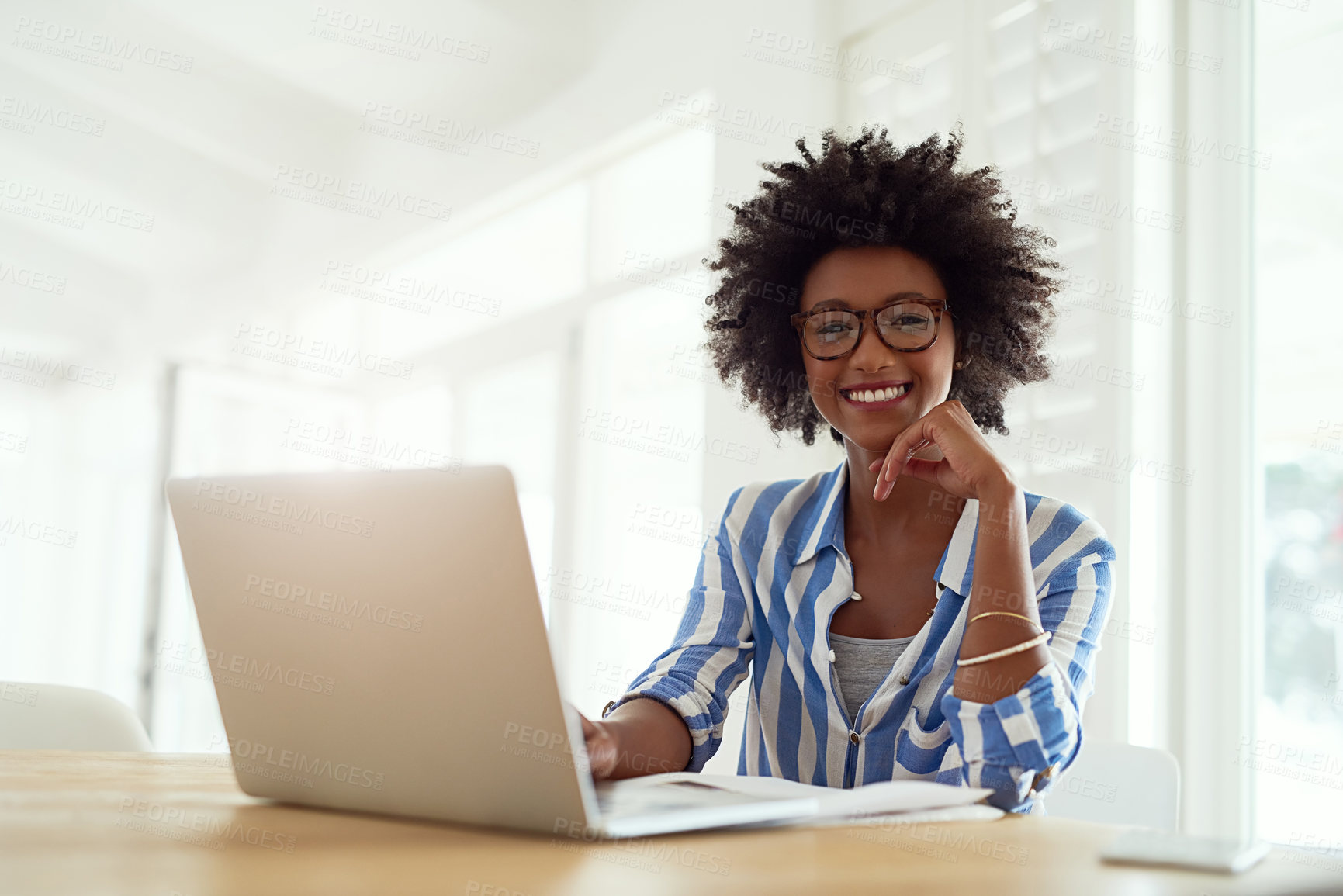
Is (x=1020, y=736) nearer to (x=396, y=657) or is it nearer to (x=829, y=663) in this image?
(x=829, y=663)

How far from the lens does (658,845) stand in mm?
630

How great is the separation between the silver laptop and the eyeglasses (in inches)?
32.0

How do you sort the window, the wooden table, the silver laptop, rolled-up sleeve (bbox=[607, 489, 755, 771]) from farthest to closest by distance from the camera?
the window
rolled-up sleeve (bbox=[607, 489, 755, 771])
the silver laptop
the wooden table

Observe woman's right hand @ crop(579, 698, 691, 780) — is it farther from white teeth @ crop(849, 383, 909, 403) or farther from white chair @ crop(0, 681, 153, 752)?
white chair @ crop(0, 681, 153, 752)

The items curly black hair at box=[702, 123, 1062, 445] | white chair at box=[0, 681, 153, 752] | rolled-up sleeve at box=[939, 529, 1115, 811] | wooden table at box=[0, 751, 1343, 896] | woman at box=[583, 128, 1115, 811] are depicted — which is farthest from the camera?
curly black hair at box=[702, 123, 1062, 445]

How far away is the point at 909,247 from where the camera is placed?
5.28 feet

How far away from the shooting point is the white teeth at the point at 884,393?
4.86 feet

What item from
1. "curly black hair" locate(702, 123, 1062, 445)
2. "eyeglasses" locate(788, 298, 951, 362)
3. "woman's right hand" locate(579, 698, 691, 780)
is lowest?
"woman's right hand" locate(579, 698, 691, 780)

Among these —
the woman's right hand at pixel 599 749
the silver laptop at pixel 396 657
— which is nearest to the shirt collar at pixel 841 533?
the woman's right hand at pixel 599 749

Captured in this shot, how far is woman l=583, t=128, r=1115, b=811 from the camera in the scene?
1.10m

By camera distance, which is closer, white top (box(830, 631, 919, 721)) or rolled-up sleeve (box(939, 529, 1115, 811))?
rolled-up sleeve (box(939, 529, 1115, 811))

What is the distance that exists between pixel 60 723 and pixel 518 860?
1.12 metres

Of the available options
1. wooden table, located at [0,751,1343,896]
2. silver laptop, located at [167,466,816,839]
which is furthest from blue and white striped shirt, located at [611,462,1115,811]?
silver laptop, located at [167,466,816,839]

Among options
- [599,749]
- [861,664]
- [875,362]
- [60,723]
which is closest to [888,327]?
[875,362]
